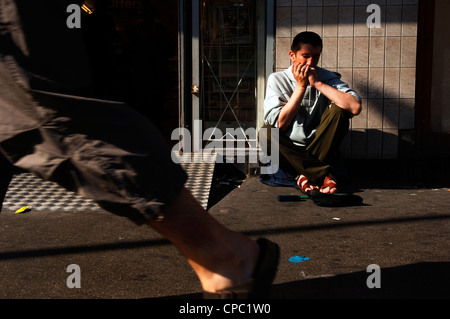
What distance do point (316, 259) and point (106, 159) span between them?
1525mm

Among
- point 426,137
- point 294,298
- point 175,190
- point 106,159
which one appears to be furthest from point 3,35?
point 426,137

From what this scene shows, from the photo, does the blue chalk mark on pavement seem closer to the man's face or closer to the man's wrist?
the man's wrist

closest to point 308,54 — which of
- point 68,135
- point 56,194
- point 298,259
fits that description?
point 298,259

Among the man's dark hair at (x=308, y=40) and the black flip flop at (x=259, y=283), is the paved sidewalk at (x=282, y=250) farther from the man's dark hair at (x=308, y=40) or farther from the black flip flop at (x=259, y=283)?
the man's dark hair at (x=308, y=40)

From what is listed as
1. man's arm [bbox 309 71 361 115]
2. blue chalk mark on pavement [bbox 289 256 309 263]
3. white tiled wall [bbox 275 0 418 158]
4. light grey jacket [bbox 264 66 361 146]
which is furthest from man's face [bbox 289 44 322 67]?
blue chalk mark on pavement [bbox 289 256 309 263]

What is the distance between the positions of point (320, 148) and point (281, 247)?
167cm

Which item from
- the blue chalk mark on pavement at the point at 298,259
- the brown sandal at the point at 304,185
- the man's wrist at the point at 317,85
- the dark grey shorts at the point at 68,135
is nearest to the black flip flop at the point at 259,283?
the dark grey shorts at the point at 68,135

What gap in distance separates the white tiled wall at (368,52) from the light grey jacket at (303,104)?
58 cm

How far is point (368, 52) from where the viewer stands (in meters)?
5.05

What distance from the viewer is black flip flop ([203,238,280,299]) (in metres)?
1.65

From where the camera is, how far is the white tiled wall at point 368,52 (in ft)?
16.4

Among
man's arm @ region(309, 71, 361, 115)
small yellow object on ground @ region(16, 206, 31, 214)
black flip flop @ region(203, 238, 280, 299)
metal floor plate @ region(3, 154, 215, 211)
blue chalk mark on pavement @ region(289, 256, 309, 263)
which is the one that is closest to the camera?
black flip flop @ region(203, 238, 280, 299)

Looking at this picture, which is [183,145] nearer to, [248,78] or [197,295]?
[248,78]

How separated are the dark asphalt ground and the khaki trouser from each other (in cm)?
37
